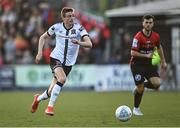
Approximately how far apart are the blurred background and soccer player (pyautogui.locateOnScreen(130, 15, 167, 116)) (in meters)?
12.7

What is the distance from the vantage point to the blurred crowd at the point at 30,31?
29156mm

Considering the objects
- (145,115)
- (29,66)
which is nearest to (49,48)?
(29,66)

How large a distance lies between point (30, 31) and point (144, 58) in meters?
14.9

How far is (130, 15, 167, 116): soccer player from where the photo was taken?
14.6 meters

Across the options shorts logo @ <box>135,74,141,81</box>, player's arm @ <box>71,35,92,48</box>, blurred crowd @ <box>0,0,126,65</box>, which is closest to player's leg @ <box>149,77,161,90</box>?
shorts logo @ <box>135,74,141,81</box>

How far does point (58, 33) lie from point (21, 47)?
15.4m

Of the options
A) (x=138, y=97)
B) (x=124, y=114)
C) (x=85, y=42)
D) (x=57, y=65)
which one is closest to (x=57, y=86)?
(x=57, y=65)

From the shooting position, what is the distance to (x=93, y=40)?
29500 mm

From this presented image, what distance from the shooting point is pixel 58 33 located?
14023mm

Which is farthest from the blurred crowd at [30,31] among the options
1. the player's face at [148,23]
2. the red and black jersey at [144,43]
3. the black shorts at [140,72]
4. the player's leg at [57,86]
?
the player's leg at [57,86]

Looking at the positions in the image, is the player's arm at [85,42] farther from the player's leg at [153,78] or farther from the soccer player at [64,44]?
the player's leg at [153,78]

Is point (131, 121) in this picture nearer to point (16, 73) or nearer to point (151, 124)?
point (151, 124)

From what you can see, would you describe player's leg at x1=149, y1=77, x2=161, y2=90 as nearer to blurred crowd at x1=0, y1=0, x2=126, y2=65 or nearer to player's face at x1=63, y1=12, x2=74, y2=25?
player's face at x1=63, y1=12, x2=74, y2=25

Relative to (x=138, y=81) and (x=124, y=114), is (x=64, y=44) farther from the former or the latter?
(x=124, y=114)
